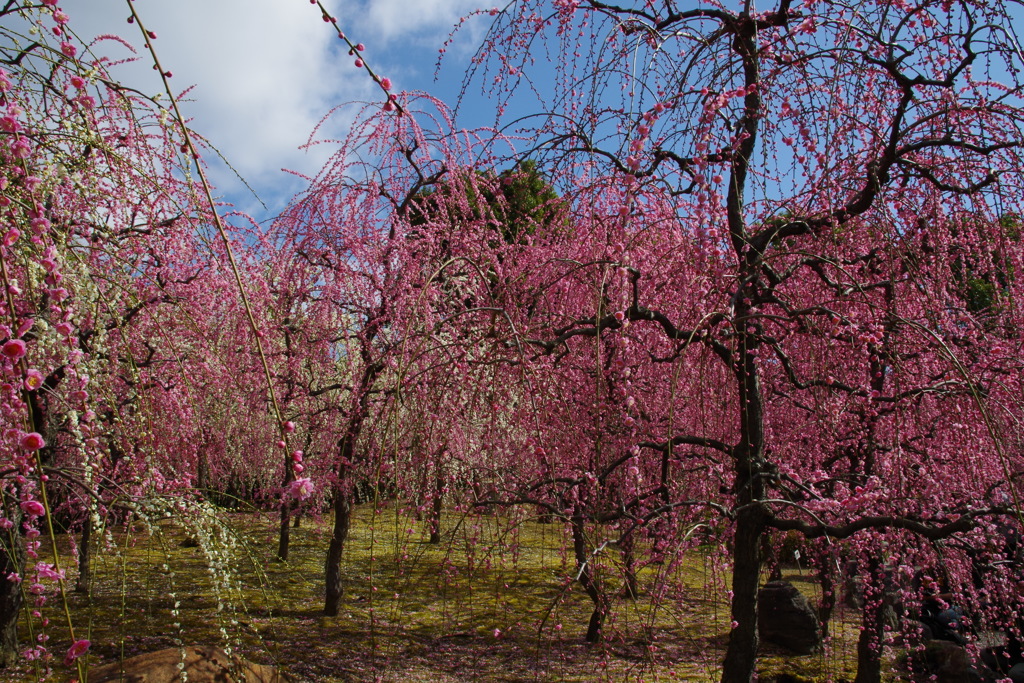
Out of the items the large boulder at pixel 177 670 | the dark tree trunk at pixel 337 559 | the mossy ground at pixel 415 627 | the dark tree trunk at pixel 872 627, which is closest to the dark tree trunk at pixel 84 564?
the mossy ground at pixel 415 627

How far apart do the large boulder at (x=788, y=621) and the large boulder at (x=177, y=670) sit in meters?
4.72

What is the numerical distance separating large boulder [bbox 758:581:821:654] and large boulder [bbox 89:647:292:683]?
15.5 feet

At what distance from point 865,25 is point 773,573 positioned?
6.14 metres

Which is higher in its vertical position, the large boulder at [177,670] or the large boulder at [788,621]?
the large boulder at [177,670]

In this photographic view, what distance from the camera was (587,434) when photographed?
400 centimetres

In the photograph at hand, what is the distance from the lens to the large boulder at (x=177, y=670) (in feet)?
11.3

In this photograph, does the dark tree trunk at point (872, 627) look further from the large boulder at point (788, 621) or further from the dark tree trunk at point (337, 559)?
the dark tree trunk at point (337, 559)

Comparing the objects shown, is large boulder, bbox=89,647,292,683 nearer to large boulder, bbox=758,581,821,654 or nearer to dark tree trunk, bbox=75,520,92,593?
dark tree trunk, bbox=75,520,92,593

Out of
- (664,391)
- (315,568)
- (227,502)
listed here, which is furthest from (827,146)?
(227,502)

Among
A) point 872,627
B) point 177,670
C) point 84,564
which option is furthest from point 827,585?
point 84,564

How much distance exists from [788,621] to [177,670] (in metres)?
5.27

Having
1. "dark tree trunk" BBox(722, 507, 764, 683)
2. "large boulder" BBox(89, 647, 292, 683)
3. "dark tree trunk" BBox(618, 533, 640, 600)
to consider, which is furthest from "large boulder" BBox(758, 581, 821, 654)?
"large boulder" BBox(89, 647, 292, 683)

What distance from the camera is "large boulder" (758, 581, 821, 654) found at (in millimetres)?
6430

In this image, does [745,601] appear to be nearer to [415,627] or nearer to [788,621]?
[788,621]
